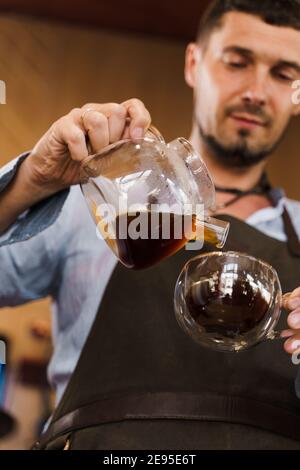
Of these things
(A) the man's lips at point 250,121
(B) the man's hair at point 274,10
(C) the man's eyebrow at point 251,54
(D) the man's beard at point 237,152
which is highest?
(B) the man's hair at point 274,10

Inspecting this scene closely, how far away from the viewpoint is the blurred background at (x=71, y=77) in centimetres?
343

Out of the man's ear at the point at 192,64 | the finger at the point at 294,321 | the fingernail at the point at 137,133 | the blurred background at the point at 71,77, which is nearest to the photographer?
the finger at the point at 294,321

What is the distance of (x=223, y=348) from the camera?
1.01 m

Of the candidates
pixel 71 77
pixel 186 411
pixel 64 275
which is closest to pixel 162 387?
pixel 186 411

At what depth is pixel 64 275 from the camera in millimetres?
1500

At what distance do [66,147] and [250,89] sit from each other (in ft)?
2.18

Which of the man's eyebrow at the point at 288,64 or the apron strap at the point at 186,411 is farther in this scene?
the man's eyebrow at the point at 288,64

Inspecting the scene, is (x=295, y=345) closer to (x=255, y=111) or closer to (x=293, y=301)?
(x=293, y=301)

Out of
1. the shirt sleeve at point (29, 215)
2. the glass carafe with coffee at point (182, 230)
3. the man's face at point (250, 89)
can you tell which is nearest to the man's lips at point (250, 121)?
the man's face at point (250, 89)

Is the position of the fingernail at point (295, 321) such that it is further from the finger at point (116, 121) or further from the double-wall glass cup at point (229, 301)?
the finger at point (116, 121)

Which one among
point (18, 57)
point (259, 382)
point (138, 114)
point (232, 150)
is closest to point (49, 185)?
point (138, 114)

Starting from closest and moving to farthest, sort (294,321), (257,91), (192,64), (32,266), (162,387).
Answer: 1. (294,321)
2. (162,387)
3. (32,266)
4. (257,91)
5. (192,64)

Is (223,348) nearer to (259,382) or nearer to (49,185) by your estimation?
(259,382)

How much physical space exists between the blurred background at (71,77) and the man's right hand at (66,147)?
7.35 ft
